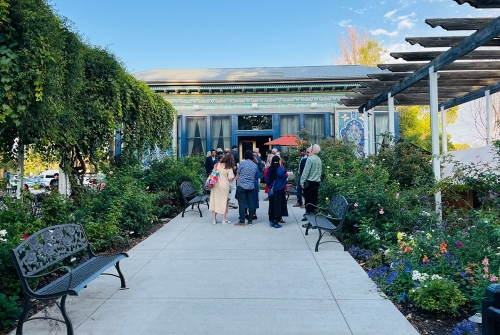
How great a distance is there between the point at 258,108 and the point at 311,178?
11614 millimetres

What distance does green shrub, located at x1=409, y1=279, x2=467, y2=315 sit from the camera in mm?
3836

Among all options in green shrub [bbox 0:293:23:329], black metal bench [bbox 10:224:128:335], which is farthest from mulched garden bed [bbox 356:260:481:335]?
green shrub [bbox 0:293:23:329]

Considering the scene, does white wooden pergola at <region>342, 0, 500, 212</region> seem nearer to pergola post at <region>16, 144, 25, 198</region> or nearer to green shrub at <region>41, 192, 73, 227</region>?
green shrub at <region>41, 192, 73, 227</region>

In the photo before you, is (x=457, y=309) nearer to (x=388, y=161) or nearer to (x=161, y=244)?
(x=161, y=244)

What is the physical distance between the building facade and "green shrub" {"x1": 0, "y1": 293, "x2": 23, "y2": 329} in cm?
1563

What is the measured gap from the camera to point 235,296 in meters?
4.46

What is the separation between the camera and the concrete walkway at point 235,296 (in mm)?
3688

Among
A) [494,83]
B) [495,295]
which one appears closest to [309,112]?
[494,83]

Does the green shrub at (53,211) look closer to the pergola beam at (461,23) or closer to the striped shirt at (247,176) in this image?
the striped shirt at (247,176)

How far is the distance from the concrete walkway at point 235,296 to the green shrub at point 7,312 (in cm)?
18

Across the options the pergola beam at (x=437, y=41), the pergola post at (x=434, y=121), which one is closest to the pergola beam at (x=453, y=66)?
the pergola post at (x=434, y=121)

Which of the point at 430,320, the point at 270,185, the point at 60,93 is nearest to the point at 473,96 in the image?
the point at 270,185

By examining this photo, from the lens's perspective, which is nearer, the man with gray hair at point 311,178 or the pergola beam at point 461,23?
the pergola beam at point 461,23

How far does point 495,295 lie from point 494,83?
12237mm
